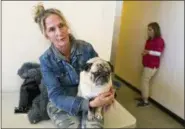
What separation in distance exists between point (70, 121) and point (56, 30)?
1.39 ft

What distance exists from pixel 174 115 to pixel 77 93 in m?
1.52

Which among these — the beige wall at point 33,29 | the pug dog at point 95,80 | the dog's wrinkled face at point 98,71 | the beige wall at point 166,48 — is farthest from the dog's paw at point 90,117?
the beige wall at point 166,48

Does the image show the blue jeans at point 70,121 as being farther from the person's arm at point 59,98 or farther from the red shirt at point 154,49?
the red shirt at point 154,49

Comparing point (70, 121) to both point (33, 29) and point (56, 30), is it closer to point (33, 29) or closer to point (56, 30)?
point (56, 30)

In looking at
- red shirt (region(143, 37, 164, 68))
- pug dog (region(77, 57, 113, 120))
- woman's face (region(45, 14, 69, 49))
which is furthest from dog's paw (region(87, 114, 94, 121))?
red shirt (region(143, 37, 164, 68))

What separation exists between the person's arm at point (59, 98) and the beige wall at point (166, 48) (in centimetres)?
149

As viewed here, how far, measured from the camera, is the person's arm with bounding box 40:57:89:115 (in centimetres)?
100

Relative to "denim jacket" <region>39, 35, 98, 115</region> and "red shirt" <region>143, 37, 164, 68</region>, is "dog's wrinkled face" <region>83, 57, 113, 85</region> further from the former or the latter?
"red shirt" <region>143, 37, 164, 68</region>

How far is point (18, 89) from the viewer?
1.45 m

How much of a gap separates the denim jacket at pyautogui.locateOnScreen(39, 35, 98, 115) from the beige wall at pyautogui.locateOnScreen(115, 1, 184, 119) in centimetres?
135

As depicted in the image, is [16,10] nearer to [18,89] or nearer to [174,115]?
[18,89]

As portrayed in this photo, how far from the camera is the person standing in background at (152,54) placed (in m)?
2.37

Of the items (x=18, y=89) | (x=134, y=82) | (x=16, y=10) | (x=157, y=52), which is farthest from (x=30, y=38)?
(x=134, y=82)

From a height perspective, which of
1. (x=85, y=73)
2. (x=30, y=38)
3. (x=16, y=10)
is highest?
(x=16, y=10)
